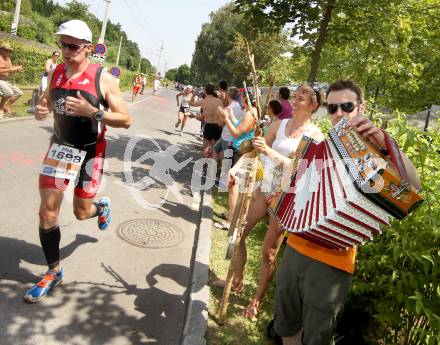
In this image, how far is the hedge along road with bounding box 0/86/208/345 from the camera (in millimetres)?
3371

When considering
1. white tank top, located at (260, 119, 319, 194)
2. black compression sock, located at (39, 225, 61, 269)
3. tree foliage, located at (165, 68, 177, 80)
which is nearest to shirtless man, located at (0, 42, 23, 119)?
black compression sock, located at (39, 225, 61, 269)

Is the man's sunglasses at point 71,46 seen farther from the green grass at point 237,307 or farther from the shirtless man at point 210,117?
the shirtless man at point 210,117

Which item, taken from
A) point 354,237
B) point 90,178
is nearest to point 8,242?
point 90,178

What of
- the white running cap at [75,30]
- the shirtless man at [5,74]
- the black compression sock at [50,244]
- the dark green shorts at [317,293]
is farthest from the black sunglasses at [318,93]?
the shirtless man at [5,74]

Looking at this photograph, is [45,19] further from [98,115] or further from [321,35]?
[98,115]

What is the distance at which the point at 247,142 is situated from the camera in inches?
132

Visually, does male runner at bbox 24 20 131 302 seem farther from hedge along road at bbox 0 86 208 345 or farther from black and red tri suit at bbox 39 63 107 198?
hedge along road at bbox 0 86 208 345

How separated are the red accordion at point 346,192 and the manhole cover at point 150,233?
3.14m

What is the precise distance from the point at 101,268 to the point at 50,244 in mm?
830

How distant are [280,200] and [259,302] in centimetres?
155

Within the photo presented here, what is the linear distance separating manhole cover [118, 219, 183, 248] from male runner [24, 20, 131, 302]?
1521 millimetres

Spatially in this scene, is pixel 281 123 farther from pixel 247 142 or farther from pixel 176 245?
pixel 176 245

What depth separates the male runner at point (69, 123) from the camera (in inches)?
143

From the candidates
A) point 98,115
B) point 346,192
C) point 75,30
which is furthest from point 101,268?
point 346,192
